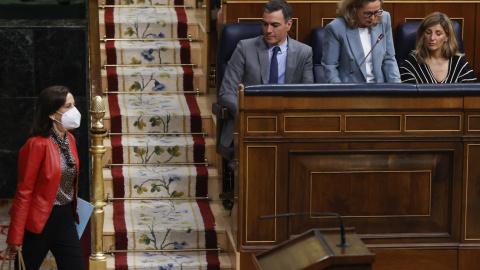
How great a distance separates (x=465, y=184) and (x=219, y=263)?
1.23 m

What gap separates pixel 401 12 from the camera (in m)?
5.48

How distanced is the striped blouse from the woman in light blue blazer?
0.06 meters

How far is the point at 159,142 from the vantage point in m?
5.41

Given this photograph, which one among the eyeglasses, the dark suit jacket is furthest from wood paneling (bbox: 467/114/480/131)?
the dark suit jacket

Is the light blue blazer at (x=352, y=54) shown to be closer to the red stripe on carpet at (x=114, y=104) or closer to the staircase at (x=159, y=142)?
the staircase at (x=159, y=142)

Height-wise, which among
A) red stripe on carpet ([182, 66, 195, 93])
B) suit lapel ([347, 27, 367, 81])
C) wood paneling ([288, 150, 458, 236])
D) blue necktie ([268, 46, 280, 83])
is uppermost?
suit lapel ([347, 27, 367, 81])

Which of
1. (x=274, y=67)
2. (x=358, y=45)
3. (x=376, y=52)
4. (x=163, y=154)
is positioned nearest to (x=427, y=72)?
(x=376, y=52)

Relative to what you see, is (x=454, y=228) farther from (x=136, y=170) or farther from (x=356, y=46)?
(x=136, y=170)

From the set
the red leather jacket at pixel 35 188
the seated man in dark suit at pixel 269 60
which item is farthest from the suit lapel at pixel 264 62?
the red leather jacket at pixel 35 188

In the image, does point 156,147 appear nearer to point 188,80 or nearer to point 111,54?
point 188,80

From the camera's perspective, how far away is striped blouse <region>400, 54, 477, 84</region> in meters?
4.71

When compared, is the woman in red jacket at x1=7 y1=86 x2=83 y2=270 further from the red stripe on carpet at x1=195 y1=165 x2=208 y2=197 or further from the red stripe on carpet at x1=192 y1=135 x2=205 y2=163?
the red stripe on carpet at x1=192 y1=135 x2=205 y2=163

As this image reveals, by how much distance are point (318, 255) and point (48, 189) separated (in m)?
1.51

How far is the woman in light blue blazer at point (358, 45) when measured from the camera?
15.2ft
